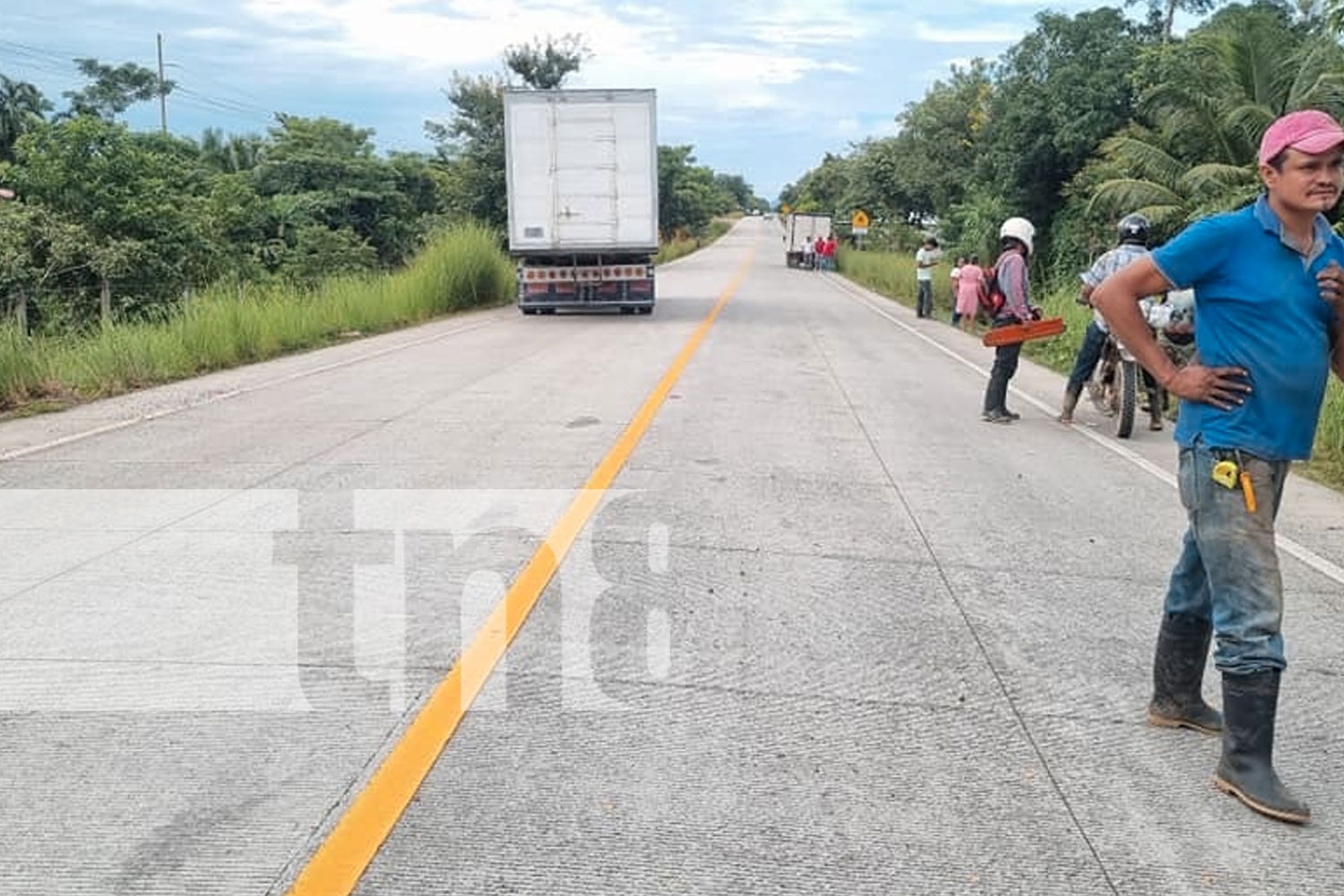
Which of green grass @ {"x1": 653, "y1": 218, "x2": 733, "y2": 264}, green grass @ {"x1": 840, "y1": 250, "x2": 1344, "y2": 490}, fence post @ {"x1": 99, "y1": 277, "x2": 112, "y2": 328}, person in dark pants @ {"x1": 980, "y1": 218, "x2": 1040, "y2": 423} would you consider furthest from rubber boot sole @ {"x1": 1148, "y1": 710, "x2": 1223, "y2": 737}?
green grass @ {"x1": 653, "y1": 218, "x2": 733, "y2": 264}

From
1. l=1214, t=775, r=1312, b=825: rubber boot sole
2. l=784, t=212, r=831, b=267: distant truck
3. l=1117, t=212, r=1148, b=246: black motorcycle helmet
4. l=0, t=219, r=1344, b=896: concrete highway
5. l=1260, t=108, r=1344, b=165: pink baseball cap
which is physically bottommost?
l=1214, t=775, r=1312, b=825: rubber boot sole

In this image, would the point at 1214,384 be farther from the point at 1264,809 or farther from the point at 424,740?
the point at 424,740

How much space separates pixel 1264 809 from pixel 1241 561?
730mm

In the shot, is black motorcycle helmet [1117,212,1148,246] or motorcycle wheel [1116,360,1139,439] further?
motorcycle wheel [1116,360,1139,439]

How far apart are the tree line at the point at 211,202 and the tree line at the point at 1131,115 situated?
1393 cm

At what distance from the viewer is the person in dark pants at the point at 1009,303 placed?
1083cm

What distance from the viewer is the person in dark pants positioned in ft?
35.5

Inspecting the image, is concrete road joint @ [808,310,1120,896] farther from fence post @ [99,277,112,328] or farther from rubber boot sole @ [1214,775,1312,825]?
fence post @ [99,277,112,328]

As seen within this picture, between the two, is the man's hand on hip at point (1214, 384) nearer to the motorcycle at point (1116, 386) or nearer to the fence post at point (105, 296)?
the motorcycle at point (1116, 386)

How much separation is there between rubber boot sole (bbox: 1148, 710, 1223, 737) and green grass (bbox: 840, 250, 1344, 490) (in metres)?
4.02

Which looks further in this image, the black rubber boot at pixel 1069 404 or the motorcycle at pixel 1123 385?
the black rubber boot at pixel 1069 404

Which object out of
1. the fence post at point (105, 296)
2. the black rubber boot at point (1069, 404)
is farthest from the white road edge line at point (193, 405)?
the black rubber boot at point (1069, 404)

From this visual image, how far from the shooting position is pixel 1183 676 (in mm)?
4129

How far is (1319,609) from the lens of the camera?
5.61m
